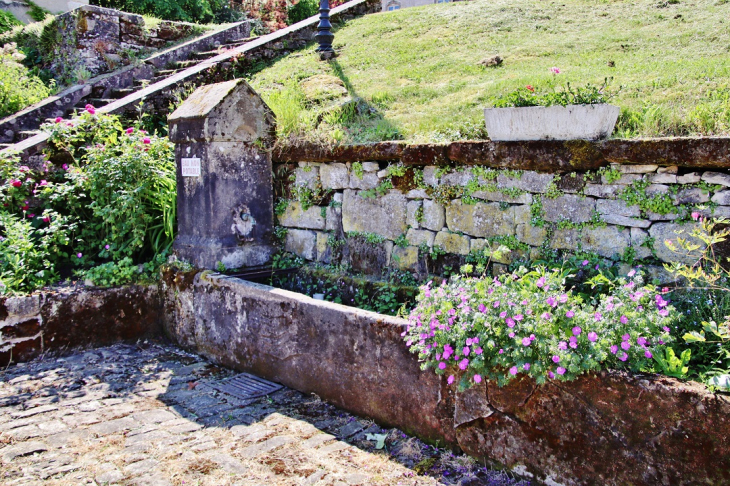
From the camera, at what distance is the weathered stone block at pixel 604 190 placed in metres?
3.29

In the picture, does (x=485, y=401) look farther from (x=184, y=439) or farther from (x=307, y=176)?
(x=307, y=176)

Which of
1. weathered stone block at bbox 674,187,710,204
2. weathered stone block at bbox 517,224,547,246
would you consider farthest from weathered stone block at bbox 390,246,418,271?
weathered stone block at bbox 674,187,710,204

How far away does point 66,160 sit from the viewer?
5.86m

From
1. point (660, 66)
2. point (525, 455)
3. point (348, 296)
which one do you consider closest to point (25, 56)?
point (348, 296)

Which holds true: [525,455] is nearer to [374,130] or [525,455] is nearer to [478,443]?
[478,443]

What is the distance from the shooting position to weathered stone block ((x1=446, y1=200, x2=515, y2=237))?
3736 mm

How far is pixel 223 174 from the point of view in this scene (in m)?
4.70

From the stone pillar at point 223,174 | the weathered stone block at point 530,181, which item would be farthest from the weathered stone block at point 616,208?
the stone pillar at point 223,174

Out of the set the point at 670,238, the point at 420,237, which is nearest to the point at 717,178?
the point at 670,238

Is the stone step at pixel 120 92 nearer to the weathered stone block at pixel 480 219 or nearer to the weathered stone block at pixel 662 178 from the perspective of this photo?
the weathered stone block at pixel 480 219

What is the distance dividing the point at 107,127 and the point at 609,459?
5.60 metres

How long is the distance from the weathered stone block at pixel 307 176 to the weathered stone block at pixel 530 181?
1.74 meters

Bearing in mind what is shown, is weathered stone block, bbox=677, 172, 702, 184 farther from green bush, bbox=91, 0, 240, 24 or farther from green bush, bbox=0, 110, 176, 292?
green bush, bbox=91, 0, 240, 24

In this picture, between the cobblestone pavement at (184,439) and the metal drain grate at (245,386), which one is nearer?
the cobblestone pavement at (184,439)
